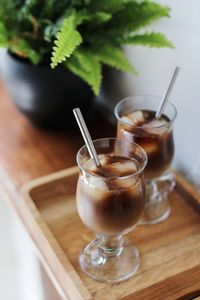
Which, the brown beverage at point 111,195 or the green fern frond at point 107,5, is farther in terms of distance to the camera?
the green fern frond at point 107,5

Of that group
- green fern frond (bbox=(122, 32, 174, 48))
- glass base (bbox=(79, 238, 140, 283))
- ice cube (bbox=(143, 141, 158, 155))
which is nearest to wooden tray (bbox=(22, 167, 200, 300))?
glass base (bbox=(79, 238, 140, 283))

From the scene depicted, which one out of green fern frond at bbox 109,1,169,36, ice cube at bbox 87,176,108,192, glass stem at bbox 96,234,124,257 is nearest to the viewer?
ice cube at bbox 87,176,108,192

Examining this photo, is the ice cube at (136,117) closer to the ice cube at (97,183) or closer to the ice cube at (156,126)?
the ice cube at (156,126)

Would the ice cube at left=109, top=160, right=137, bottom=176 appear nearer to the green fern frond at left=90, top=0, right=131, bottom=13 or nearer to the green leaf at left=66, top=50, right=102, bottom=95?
the green leaf at left=66, top=50, right=102, bottom=95

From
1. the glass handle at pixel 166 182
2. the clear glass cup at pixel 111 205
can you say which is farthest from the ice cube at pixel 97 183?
the glass handle at pixel 166 182

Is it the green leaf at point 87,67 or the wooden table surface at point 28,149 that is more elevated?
the green leaf at point 87,67

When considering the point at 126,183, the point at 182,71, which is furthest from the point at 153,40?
A: the point at 126,183
